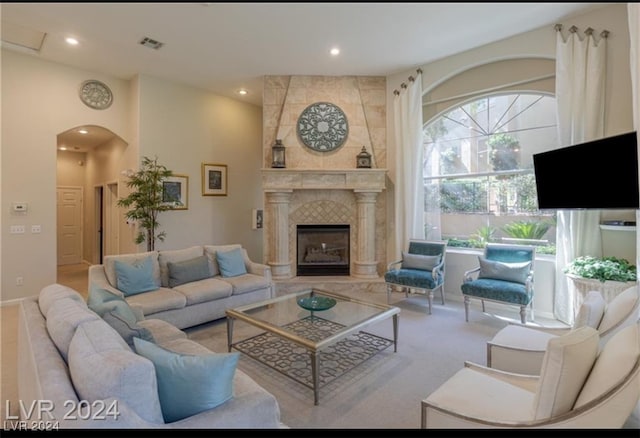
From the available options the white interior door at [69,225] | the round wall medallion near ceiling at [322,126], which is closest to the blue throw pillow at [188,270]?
the round wall medallion near ceiling at [322,126]

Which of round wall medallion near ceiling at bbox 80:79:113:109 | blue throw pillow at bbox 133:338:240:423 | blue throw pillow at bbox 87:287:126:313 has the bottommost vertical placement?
blue throw pillow at bbox 133:338:240:423

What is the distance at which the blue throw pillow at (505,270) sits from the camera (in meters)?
3.77

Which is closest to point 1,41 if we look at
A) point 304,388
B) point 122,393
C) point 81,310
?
point 81,310

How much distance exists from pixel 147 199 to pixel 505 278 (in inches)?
206

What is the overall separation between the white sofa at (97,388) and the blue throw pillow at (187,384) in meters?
0.03

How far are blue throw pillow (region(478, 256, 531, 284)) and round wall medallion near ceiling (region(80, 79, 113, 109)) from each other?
21.1ft

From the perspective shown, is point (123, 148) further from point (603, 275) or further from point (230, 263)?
point (603, 275)

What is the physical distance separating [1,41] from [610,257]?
319 inches

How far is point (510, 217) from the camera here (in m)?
4.59

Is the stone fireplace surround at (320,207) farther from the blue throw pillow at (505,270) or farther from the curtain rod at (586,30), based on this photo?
the curtain rod at (586,30)

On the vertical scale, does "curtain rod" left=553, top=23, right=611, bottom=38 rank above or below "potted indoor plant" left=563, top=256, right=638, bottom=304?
above

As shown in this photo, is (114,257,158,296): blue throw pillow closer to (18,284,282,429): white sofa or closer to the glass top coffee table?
the glass top coffee table

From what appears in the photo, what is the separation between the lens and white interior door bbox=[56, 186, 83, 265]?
25.7ft

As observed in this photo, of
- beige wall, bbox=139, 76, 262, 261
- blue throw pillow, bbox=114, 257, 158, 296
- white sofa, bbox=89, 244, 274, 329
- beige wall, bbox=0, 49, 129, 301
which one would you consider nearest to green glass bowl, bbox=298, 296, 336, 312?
white sofa, bbox=89, 244, 274, 329
